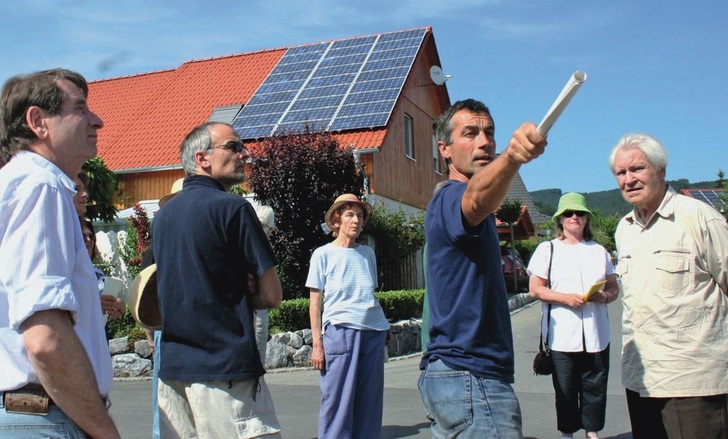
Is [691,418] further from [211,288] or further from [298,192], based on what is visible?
[298,192]

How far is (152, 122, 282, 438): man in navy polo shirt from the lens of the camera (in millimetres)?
3326

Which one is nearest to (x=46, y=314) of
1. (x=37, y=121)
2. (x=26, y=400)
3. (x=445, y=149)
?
(x=26, y=400)

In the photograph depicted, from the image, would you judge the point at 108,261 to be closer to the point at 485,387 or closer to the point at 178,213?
the point at 178,213

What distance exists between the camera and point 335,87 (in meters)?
20.8

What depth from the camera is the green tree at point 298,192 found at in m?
15.0

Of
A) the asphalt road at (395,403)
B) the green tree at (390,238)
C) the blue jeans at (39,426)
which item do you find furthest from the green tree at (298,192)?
the blue jeans at (39,426)

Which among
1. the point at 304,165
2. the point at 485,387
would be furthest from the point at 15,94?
the point at 304,165

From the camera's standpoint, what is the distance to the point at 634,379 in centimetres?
393

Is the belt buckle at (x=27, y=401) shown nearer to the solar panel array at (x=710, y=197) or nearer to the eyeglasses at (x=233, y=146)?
the eyeglasses at (x=233, y=146)

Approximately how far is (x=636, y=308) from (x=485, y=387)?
1.40 m

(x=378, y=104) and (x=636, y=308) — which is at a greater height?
(x=378, y=104)

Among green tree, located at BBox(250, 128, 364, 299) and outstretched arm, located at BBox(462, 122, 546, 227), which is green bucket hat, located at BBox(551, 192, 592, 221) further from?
green tree, located at BBox(250, 128, 364, 299)

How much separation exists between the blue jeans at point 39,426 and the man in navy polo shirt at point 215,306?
1202mm

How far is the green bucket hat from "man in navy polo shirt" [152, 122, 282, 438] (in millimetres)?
3309
